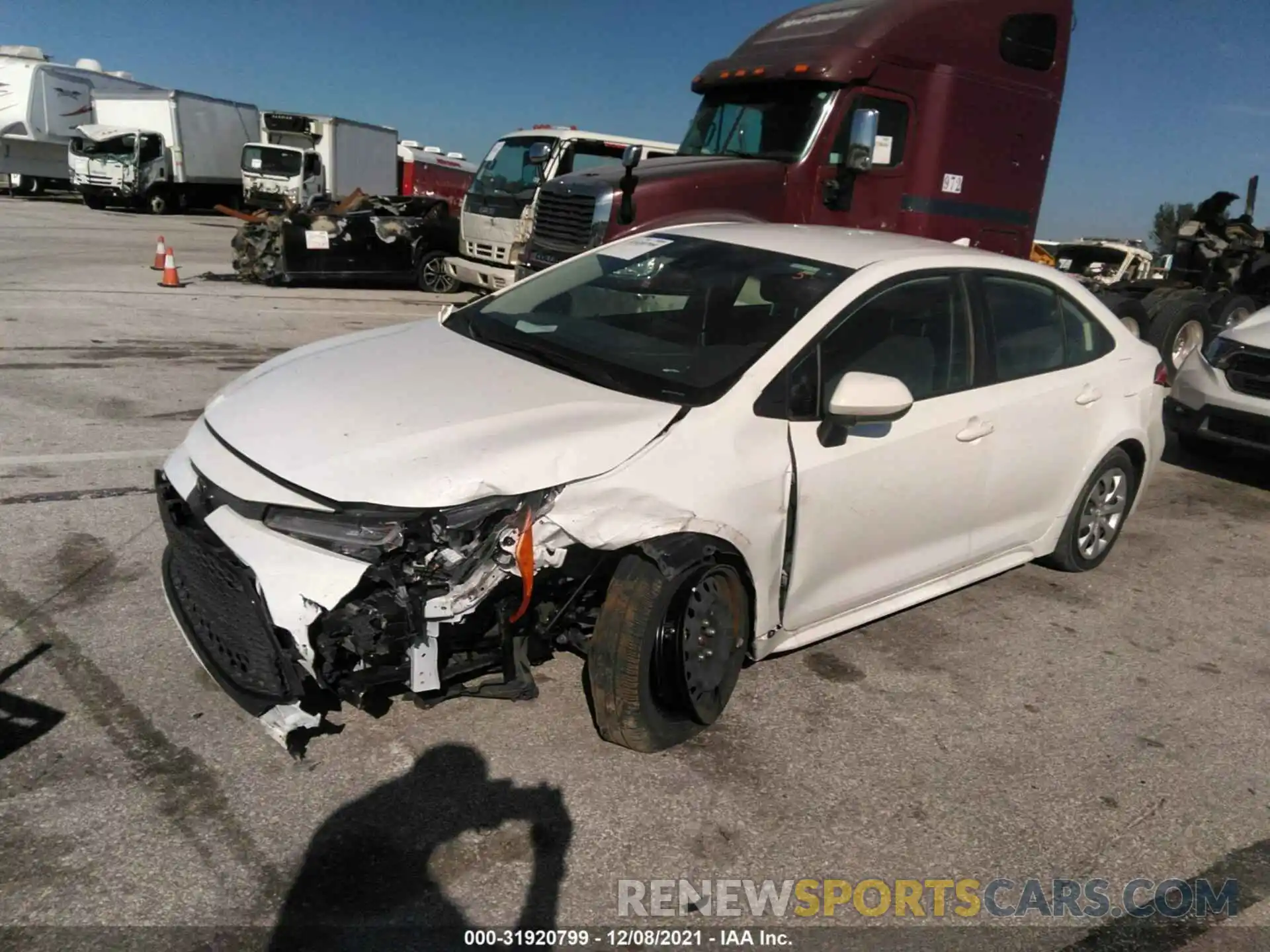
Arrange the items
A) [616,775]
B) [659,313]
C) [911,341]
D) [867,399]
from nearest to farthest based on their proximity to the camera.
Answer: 1. [616,775]
2. [867,399]
3. [911,341]
4. [659,313]

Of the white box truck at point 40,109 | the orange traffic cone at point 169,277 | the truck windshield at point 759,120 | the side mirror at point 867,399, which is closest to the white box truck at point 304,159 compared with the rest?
the white box truck at point 40,109

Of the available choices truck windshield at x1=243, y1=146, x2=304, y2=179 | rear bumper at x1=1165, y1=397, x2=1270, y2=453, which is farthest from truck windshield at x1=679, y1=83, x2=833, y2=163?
truck windshield at x1=243, y1=146, x2=304, y2=179

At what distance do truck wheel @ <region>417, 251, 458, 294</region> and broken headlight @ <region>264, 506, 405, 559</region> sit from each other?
1203 cm

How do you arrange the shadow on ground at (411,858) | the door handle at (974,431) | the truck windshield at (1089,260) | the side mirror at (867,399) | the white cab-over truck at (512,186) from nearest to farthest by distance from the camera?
1. the shadow on ground at (411,858)
2. the side mirror at (867,399)
3. the door handle at (974,431)
4. the white cab-over truck at (512,186)
5. the truck windshield at (1089,260)

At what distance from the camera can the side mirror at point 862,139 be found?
7.94m

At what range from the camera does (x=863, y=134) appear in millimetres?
7988

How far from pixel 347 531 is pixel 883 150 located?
22.8 feet

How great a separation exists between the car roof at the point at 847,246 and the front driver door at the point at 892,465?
154 millimetres

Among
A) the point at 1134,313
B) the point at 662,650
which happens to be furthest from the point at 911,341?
the point at 1134,313

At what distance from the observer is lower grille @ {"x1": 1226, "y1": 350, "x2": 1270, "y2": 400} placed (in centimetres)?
688

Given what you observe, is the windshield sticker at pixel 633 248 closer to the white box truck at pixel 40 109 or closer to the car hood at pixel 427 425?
the car hood at pixel 427 425

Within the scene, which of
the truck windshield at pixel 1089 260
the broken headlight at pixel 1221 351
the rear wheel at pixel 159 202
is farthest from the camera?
the rear wheel at pixel 159 202

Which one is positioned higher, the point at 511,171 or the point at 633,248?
the point at 511,171

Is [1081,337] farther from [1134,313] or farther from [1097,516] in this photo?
[1134,313]
